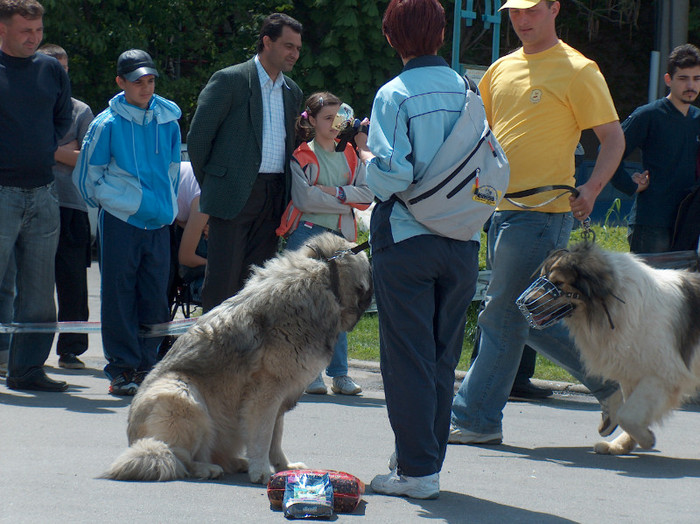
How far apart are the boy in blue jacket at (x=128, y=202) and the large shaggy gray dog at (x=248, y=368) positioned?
238cm

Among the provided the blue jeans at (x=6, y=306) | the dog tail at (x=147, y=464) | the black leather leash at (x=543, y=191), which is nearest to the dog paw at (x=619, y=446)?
the black leather leash at (x=543, y=191)

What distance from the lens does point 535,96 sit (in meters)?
5.61

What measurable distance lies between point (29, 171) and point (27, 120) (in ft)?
1.19

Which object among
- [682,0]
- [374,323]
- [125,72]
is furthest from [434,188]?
[682,0]

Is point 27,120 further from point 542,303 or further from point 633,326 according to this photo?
point 633,326

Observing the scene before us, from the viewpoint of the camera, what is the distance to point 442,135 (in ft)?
14.3

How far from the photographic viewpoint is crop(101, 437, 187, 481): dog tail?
15.1ft

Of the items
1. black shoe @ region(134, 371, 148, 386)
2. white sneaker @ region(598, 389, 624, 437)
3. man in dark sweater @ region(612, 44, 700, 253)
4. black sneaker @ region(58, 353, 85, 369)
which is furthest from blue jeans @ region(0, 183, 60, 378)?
man in dark sweater @ region(612, 44, 700, 253)

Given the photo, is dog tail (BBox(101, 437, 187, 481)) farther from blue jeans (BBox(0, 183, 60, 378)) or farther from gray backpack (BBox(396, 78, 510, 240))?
blue jeans (BBox(0, 183, 60, 378))

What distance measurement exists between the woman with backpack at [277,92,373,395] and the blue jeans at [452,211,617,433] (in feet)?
5.55

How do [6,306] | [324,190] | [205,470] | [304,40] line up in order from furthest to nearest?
[304,40] < [6,306] < [324,190] < [205,470]

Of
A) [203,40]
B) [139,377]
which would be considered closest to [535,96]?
[139,377]

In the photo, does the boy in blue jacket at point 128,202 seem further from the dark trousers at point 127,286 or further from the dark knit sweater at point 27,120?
the dark knit sweater at point 27,120

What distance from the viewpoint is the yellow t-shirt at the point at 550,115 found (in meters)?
5.52
